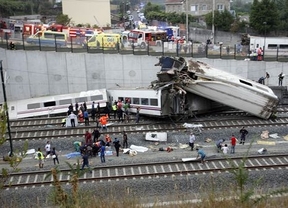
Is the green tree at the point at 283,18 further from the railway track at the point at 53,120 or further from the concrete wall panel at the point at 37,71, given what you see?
the concrete wall panel at the point at 37,71

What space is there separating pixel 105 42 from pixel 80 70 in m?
3.33

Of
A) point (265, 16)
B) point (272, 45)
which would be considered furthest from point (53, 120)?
point (265, 16)

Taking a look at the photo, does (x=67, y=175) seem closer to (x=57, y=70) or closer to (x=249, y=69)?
(x=57, y=70)

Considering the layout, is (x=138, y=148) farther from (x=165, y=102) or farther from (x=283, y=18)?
(x=283, y=18)

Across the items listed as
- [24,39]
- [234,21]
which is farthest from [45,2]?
[24,39]

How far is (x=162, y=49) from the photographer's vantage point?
109 feet

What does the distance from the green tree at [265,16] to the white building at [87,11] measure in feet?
94.0

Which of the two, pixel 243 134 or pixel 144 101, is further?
pixel 144 101

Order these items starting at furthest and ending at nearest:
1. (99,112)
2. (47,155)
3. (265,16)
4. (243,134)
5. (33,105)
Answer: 1. (265,16)
2. (33,105)
3. (99,112)
4. (243,134)
5. (47,155)

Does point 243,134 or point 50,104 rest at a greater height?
point 50,104

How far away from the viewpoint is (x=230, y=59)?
33188 millimetres

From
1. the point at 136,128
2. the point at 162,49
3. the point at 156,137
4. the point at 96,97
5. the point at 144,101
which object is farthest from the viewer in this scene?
the point at 162,49

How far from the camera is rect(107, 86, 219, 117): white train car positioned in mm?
25234

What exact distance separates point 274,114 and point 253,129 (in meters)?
2.75
